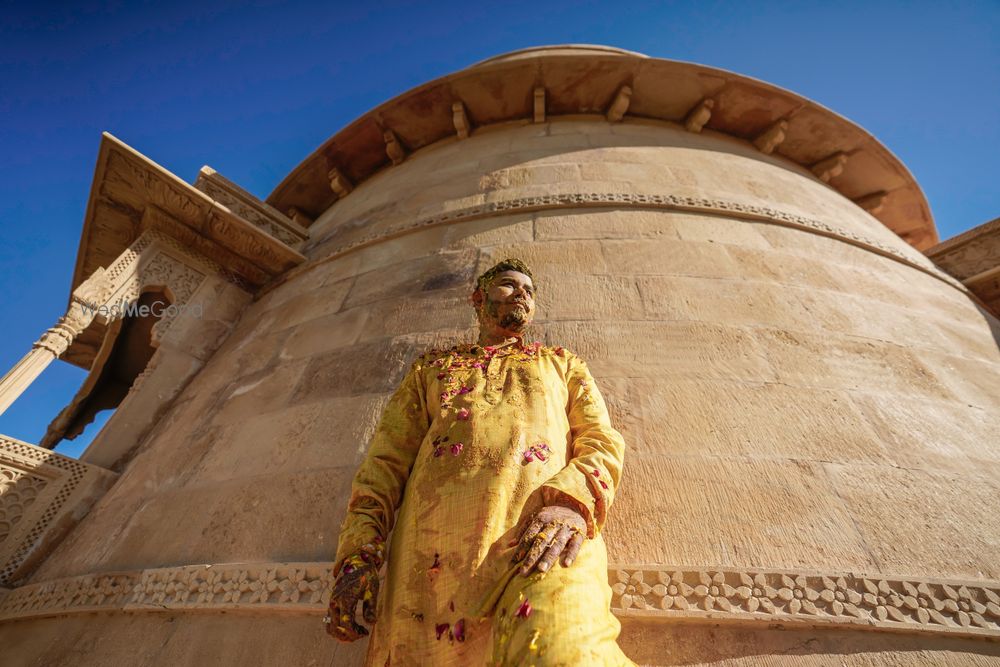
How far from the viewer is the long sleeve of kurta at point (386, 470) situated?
1632 mm

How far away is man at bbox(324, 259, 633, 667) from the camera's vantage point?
4.19ft

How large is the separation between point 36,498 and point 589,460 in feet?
13.6

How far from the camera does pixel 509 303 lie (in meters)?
2.38

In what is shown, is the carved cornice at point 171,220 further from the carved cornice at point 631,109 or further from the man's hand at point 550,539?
the man's hand at point 550,539

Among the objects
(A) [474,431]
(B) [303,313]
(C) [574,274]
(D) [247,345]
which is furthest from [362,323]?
(A) [474,431]

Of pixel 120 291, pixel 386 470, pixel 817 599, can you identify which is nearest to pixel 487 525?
pixel 386 470

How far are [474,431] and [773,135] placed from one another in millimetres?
6538

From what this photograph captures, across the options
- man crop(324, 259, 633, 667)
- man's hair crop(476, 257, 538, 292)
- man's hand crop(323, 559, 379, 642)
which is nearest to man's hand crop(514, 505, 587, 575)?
man crop(324, 259, 633, 667)

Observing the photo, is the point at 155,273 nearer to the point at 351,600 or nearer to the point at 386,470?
the point at 386,470

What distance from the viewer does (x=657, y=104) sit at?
623 cm

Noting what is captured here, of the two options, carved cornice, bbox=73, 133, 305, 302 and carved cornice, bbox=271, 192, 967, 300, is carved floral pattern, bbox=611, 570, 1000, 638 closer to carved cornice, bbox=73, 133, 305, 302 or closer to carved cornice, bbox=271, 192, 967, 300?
carved cornice, bbox=271, 192, 967, 300

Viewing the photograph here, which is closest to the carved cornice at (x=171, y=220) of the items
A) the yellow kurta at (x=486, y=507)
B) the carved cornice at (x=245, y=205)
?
the carved cornice at (x=245, y=205)

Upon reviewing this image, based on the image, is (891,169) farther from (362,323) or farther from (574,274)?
(362,323)

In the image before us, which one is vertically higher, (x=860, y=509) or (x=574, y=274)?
(x=574, y=274)
